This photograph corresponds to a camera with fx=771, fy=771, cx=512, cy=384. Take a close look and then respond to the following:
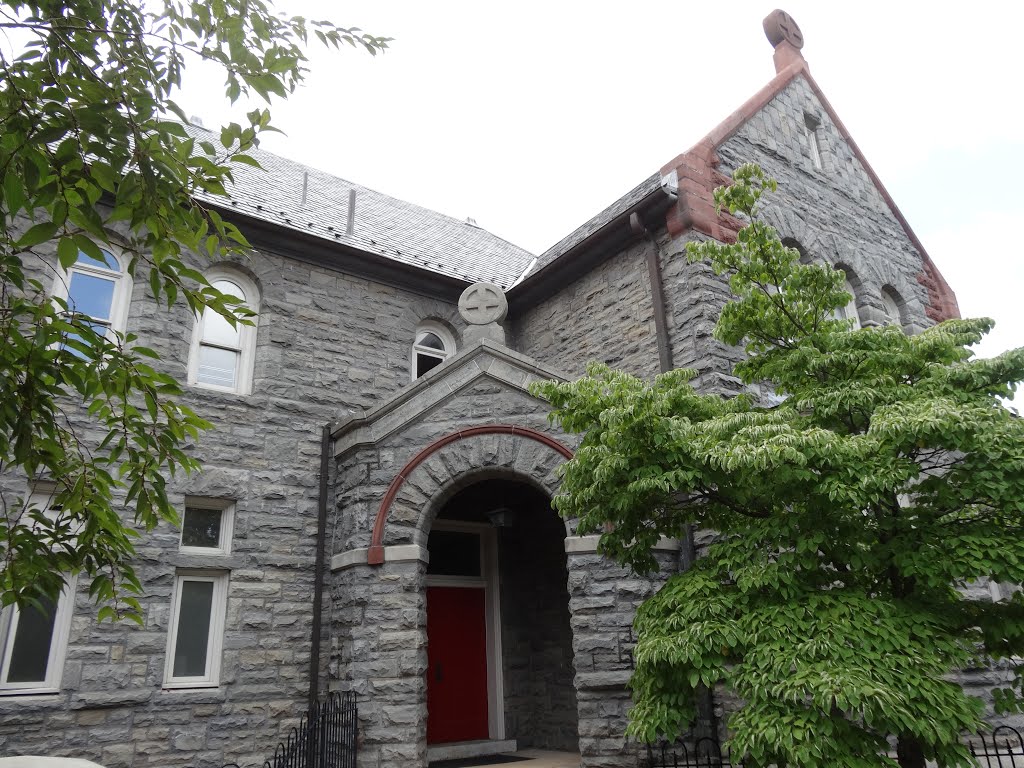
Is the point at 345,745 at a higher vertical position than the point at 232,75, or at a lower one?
lower

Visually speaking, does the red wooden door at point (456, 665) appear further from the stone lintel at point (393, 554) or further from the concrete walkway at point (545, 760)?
the stone lintel at point (393, 554)

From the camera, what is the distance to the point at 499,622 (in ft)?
35.1

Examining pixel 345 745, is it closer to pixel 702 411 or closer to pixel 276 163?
pixel 702 411

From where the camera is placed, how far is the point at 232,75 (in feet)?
12.5

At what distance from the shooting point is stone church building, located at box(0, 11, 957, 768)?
7.86 m

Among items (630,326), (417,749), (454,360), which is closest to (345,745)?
(417,749)

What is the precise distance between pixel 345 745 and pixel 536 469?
3335 millimetres

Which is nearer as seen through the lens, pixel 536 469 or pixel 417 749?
pixel 417 749

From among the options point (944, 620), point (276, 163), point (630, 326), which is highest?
point (276, 163)

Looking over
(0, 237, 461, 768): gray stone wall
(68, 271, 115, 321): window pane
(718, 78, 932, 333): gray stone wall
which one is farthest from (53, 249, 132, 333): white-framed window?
(718, 78, 932, 333): gray stone wall

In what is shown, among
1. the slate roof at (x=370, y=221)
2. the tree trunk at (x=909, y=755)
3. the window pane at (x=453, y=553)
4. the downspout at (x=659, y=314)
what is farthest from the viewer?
the slate roof at (x=370, y=221)

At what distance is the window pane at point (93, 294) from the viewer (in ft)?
30.6

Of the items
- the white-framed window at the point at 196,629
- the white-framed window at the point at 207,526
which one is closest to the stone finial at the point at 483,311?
the white-framed window at the point at 207,526

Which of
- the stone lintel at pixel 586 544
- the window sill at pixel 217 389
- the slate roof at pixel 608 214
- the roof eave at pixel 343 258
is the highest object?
the slate roof at pixel 608 214
